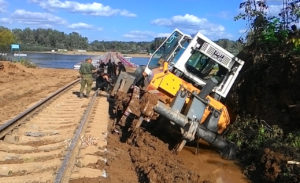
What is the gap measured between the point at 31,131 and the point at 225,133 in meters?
5.19

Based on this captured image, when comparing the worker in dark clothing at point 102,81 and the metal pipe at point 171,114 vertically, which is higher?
the metal pipe at point 171,114

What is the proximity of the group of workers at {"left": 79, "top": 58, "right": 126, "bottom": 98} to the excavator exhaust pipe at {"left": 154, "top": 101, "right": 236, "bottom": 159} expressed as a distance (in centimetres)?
952

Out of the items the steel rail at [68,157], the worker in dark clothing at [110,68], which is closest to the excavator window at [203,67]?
the steel rail at [68,157]

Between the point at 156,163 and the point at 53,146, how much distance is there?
250 centimetres

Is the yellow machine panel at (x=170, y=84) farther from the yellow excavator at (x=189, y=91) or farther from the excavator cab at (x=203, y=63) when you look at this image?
the excavator cab at (x=203, y=63)

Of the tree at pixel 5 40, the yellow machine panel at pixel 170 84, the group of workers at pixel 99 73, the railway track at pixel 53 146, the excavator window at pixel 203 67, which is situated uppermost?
the excavator window at pixel 203 67

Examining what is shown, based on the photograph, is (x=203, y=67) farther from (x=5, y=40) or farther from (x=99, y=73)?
(x=5, y=40)

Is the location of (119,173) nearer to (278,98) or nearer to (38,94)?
(278,98)

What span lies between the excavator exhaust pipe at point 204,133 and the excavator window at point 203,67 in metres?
1.89

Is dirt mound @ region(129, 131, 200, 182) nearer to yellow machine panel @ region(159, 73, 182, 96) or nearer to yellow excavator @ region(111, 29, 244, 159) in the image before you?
yellow excavator @ region(111, 29, 244, 159)

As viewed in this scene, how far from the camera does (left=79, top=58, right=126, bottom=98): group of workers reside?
19.6 meters

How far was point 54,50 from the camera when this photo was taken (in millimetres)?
170750

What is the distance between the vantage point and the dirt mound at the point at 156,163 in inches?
321

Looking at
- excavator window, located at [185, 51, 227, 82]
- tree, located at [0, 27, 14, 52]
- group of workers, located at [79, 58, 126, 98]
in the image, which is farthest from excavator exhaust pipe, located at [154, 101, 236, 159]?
tree, located at [0, 27, 14, 52]
